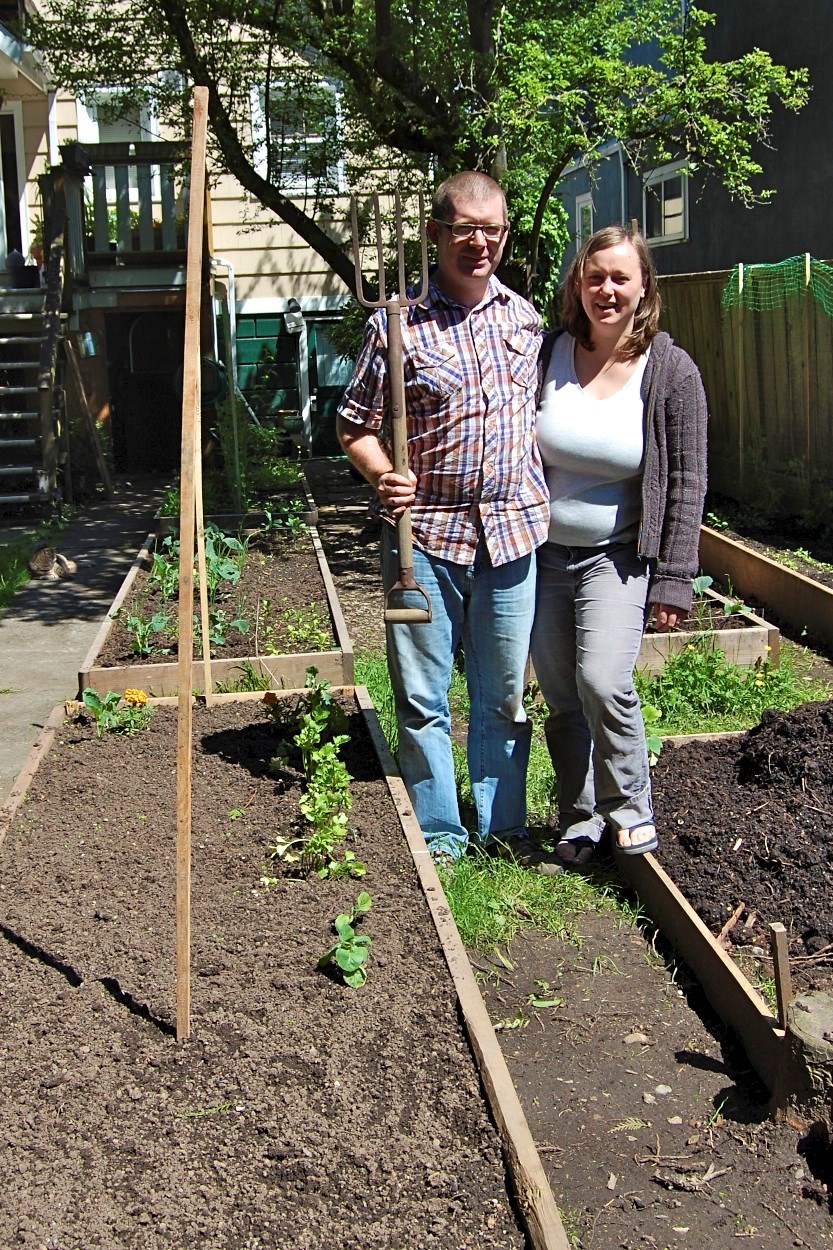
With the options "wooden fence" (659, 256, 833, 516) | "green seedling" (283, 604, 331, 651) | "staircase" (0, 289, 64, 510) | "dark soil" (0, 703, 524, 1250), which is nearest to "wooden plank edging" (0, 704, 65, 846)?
"dark soil" (0, 703, 524, 1250)

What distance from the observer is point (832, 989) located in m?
3.26

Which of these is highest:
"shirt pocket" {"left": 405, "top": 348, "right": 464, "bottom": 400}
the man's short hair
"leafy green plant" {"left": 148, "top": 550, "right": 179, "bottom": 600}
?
the man's short hair

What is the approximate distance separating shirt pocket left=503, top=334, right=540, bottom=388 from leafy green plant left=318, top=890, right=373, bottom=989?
152 centimetres

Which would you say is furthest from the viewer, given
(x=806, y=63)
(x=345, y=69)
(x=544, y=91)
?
(x=806, y=63)

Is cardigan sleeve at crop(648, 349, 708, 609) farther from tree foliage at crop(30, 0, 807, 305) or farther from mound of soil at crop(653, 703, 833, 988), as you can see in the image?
tree foliage at crop(30, 0, 807, 305)

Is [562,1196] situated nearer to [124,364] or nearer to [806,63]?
[806,63]

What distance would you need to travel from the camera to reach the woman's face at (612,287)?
11.8 ft

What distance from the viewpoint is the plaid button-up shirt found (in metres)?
3.67

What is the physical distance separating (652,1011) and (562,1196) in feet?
2.60

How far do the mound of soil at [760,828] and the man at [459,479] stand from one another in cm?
67

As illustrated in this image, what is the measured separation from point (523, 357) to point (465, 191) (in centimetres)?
50

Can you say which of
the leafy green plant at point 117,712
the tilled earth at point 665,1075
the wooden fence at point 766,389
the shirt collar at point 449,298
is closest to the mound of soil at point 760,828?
the tilled earth at point 665,1075

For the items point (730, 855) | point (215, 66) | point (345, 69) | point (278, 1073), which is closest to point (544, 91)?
point (345, 69)

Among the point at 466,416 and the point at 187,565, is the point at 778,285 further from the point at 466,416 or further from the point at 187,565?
the point at 187,565
